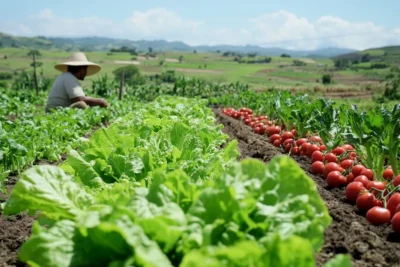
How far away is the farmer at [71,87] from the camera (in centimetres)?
1144

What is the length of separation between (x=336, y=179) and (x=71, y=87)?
25.9 ft

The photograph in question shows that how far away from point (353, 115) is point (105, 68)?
260 ft

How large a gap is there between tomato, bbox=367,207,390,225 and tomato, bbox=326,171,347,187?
147cm

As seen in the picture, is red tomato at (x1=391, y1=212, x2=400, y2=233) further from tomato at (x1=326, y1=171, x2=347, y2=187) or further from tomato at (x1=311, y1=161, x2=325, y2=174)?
tomato at (x1=311, y1=161, x2=325, y2=174)

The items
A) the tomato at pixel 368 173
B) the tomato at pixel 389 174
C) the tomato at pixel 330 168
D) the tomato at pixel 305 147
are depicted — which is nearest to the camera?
the tomato at pixel 368 173

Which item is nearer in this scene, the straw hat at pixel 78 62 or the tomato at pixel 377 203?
the tomato at pixel 377 203

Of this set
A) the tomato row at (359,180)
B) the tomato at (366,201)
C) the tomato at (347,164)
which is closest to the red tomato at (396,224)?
the tomato row at (359,180)

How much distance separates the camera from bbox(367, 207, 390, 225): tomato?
14.1ft

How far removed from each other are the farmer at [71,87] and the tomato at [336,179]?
25.2 ft

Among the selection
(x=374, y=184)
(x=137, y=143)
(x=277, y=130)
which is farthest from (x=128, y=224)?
(x=277, y=130)

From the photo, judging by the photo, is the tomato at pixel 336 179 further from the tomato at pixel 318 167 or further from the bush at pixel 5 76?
the bush at pixel 5 76

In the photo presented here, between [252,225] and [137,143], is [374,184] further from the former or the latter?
[252,225]

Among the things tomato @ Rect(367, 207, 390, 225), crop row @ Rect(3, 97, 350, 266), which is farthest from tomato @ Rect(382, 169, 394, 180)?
crop row @ Rect(3, 97, 350, 266)

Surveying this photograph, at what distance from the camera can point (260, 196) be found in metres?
2.39
